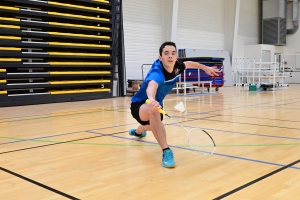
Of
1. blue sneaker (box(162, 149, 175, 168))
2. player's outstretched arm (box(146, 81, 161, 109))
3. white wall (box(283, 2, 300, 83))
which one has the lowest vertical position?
blue sneaker (box(162, 149, 175, 168))

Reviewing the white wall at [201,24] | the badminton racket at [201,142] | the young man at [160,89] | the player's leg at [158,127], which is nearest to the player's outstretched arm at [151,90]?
the young man at [160,89]

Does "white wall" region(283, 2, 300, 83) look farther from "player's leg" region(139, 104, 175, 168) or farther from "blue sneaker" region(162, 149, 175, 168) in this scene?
"blue sneaker" region(162, 149, 175, 168)

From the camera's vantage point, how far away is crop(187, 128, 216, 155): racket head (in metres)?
3.19

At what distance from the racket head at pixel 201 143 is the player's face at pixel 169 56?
0.66 metres

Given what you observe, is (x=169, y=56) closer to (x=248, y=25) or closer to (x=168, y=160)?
(x=168, y=160)

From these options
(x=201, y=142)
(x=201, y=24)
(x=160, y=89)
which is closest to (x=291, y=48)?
(x=201, y=24)

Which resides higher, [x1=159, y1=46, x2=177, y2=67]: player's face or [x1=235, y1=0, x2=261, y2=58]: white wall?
[x1=235, y1=0, x2=261, y2=58]: white wall

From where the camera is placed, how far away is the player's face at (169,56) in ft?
9.58

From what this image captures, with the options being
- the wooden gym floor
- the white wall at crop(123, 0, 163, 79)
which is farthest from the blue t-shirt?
the white wall at crop(123, 0, 163, 79)

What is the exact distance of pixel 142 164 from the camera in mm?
2799

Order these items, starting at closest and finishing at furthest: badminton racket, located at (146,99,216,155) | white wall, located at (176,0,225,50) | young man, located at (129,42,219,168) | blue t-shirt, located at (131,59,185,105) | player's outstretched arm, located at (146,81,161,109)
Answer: player's outstretched arm, located at (146,81,161,109) → young man, located at (129,42,219,168) → blue t-shirt, located at (131,59,185,105) → badminton racket, located at (146,99,216,155) → white wall, located at (176,0,225,50)

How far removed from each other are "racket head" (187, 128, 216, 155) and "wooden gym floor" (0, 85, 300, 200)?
83 millimetres

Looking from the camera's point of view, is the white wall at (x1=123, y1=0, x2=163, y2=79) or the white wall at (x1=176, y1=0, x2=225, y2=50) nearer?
the white wall at (x1=123, y1=0, x2=163, y2=79)

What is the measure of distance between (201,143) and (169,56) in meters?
1.10
